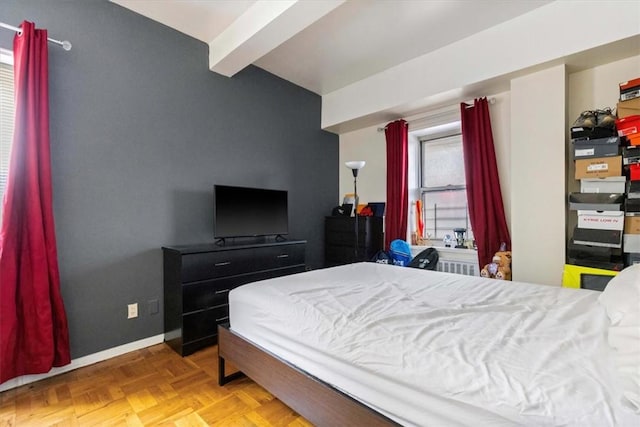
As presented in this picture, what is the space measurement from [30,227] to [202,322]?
1.31 m

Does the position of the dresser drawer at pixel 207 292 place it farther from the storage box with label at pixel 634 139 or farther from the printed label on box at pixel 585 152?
the storage box with label at pixel 634 139

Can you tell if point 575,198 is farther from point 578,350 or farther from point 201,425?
point 201,425

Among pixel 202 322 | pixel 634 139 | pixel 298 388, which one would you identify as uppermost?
pixel 634 139

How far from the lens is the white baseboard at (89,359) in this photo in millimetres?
1889

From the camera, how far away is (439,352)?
0.99 meters

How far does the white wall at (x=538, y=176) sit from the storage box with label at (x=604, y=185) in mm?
143

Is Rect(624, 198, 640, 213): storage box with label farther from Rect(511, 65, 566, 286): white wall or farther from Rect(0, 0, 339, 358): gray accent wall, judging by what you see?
Rect(0, 0, 339, 358): gray accent wall

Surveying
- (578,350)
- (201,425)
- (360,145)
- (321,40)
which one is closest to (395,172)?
(360,145)

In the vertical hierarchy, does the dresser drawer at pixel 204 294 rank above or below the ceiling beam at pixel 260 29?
below

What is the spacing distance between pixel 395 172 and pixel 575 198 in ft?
5.86

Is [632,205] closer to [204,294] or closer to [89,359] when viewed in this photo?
[204,294]

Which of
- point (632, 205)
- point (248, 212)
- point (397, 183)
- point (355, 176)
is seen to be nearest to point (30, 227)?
point (248, 212)

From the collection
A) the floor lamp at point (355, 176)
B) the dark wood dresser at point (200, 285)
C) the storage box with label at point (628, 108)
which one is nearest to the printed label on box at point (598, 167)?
the storage box with label at point (628, 108)

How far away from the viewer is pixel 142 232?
2.51 m
